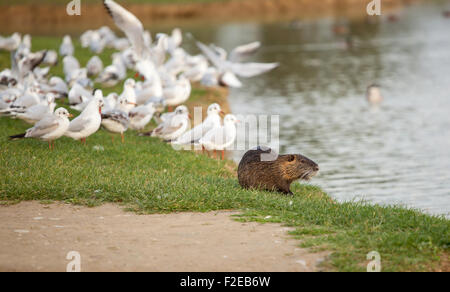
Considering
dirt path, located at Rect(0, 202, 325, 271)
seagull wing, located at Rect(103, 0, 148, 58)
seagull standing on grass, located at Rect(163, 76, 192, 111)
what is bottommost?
seagull standing on grass, located at Rect(163, 76, 192, 111)

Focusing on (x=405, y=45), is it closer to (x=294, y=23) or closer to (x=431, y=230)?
(x=294, y=23)

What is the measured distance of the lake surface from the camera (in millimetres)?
14795

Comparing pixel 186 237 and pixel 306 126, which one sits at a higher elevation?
pixel 186 237

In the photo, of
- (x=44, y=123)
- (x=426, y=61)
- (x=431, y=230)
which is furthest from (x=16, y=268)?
(x=426, y=61)

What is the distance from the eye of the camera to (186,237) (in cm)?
782

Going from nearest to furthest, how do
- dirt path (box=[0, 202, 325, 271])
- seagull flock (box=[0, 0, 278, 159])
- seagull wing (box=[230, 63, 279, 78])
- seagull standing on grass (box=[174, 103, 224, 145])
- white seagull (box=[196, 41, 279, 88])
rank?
1. dirt path (box=[0, 202, 325, 271])
2. seagull flock (box=[0, 0, 278, 159])
3. seagull standing on grass (box=[174, 103, 224, 145])
4. seagull wing (box=[230, 63, 279, 78])
5. white seagull (box=[196, 41, 279, 88])

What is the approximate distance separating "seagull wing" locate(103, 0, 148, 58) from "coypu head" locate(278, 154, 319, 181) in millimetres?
8647

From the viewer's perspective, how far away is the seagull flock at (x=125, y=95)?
43.7ft

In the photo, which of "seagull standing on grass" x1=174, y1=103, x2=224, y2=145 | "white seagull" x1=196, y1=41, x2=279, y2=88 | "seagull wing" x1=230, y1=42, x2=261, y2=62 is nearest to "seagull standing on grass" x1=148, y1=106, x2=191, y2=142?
"seagull standing on grass" x1=174, y1=103, x2=224, y2=145

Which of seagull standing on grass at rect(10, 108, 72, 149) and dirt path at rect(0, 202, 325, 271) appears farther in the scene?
seagull standing on grass at rect(10, 108, 72, 149)

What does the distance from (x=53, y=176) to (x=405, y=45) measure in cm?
3311

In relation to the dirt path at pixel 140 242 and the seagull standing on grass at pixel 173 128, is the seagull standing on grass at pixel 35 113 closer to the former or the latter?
the seagull standing on grass at pixel 173 128

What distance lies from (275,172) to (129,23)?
363 inches

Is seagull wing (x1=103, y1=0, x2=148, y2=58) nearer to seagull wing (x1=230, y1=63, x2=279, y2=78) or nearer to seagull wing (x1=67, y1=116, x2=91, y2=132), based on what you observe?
seagull wing (x1=230, y1=63, x2=279, y2=78)
